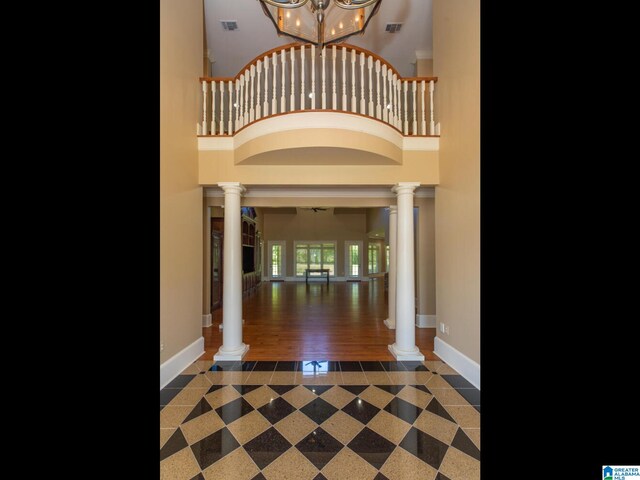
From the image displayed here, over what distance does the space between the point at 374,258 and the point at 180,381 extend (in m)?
13.5

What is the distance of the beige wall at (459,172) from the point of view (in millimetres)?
2820

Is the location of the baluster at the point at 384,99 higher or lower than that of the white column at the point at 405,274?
higher

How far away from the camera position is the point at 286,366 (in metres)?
3.39

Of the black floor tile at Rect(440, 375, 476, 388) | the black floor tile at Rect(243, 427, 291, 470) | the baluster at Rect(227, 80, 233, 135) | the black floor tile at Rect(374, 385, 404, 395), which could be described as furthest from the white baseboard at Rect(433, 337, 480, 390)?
the baluster at Rect(227, 80, 233, 135)

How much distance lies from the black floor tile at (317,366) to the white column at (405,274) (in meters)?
0.90

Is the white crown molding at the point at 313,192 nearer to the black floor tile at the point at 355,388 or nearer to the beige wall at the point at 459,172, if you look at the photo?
the beige wall at the point at 459,172

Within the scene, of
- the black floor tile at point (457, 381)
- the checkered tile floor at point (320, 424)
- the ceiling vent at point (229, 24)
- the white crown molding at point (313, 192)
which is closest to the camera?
the checkered tile floor at point (320, 424)

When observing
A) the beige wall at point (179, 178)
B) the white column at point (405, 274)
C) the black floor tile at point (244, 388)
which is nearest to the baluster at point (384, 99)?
the white column at point (405, 274)

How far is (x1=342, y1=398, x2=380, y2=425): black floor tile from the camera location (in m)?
2.33

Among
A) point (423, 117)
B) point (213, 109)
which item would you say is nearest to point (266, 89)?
point (213, 109)
